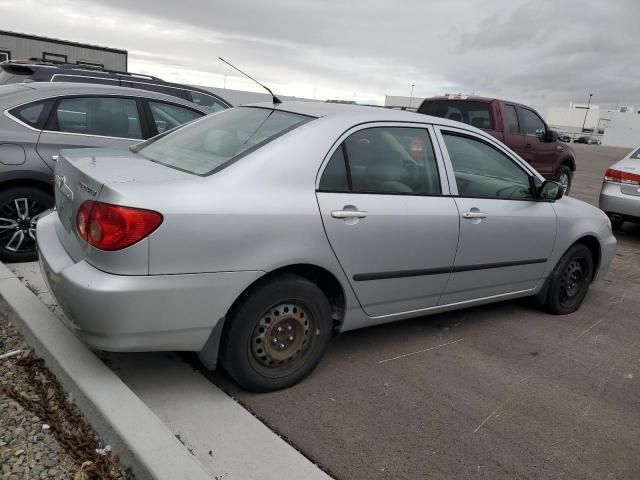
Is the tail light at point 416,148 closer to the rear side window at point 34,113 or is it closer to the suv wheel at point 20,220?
the suv wheel at point 20,220

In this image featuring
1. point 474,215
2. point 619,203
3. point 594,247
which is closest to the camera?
point 474,215

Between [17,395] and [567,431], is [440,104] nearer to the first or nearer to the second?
[567,431]

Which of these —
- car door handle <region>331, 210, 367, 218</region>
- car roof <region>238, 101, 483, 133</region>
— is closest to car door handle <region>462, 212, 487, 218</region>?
car roof <region>238, 101, 483, 133</region>

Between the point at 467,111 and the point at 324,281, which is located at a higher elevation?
the point at 467,111

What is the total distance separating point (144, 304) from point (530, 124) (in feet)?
28.8

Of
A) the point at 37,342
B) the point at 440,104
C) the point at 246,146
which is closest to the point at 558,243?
the point at 246,146

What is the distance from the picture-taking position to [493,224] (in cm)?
395

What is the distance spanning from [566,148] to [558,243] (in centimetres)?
720

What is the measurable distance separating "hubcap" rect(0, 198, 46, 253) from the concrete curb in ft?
4.16

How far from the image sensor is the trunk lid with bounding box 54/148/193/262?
271cm

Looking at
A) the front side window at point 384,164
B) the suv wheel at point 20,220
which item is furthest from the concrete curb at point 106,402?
the front side window at point 384,164

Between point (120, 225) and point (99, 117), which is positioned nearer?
point (120, 225)

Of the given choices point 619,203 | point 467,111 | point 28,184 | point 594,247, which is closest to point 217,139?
point 28,184

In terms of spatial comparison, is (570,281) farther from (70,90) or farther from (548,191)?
(70,90)
